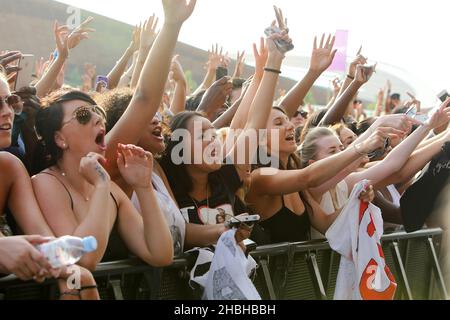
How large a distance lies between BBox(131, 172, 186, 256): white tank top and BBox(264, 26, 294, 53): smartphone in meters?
1.47

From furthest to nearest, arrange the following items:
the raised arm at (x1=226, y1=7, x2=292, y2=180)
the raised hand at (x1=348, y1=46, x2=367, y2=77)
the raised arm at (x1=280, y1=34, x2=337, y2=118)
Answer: the raised hand at (x1=348, y1=46, x2=367, y2=77), the raised arm at (x1=280, y1=34, x2=337, y2=118), the raised arm at (x1=226, y1=7, x2=292, y2=180)

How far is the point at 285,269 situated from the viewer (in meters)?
4.73

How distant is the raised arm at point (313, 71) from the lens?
6289 mm

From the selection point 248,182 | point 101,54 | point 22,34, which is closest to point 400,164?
point 248,182

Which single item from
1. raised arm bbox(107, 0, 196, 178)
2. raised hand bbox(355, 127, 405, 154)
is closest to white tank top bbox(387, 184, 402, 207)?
raised hand bbox(355, 127, 405, 154)

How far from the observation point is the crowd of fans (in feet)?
11.8

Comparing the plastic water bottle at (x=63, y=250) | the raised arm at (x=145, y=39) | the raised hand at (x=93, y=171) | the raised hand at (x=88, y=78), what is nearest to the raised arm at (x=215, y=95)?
the raised arm at (x=145, y=39)

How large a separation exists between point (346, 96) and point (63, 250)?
4.33 metres

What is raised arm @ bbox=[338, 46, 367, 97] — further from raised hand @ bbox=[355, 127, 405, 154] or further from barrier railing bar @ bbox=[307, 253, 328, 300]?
barrier railing bar @ bbox=[307, 253, 328, 300]

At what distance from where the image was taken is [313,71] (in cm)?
630

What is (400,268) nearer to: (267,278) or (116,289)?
(267,278)
